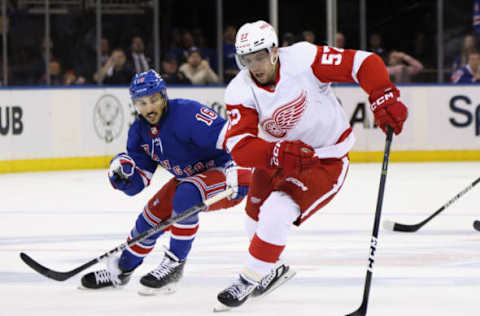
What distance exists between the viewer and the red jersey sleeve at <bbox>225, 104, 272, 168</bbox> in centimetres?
357

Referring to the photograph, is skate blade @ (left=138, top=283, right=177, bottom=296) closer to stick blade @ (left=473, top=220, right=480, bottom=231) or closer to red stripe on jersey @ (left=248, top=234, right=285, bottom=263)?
red stripe on jersey @ (left=248, top=234, right=285, bottom=263)

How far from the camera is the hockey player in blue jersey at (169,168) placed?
13.2ft

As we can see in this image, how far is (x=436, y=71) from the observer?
1161 cm

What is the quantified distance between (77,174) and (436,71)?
4351 millimetres

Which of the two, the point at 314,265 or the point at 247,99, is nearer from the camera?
the point at 247,99

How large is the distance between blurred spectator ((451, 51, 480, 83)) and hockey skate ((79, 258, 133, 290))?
305 inches

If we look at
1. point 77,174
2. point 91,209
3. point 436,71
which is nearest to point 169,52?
point 77,174

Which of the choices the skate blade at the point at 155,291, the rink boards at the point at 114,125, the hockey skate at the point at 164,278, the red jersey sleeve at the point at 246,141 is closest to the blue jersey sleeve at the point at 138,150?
the hockey skate at the point at 164,278

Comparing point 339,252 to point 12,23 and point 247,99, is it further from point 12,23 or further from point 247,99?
point 12,23

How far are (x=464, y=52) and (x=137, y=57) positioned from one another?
3.66m

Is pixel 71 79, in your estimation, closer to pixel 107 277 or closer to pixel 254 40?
pixel 107 277

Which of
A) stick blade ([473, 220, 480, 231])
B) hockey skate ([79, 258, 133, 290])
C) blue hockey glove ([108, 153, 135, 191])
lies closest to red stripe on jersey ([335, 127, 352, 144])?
blue hockey glove ([108, 153, 135, 191])

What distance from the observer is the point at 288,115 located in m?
3.68

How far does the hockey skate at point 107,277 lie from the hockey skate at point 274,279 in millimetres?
565
